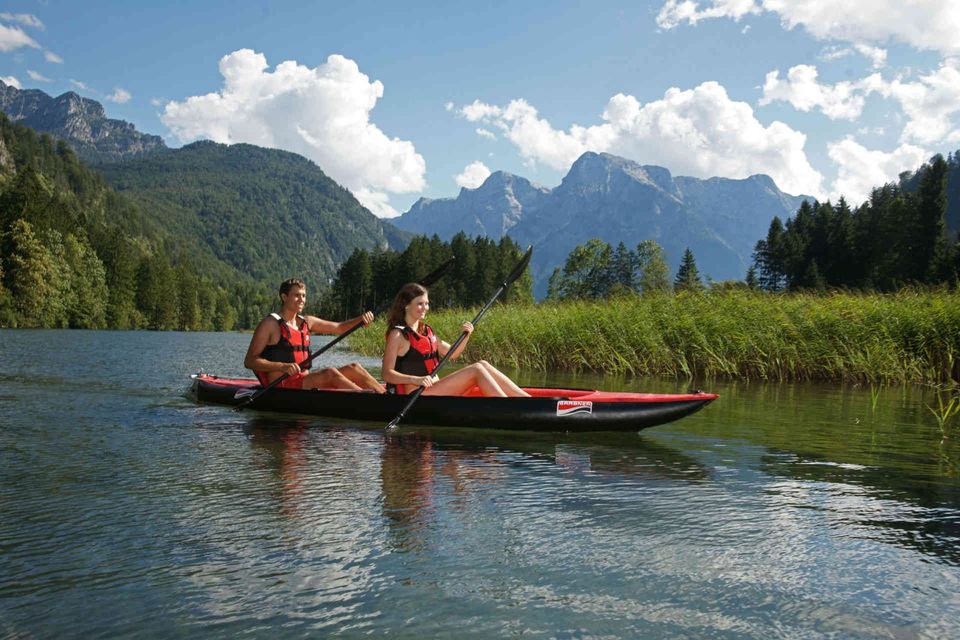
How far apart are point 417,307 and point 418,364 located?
0.74 metres

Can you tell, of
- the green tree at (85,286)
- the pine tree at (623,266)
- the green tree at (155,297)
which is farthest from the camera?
the pine tree at (623,266)

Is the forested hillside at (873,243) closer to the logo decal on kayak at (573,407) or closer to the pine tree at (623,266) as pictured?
the pine tree at (623,266)

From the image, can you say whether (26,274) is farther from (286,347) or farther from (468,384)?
(468,384)

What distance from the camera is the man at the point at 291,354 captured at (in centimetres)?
874

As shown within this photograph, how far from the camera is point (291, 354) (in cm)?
899

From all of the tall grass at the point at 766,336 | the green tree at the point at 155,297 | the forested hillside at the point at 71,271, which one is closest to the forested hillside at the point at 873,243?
the tall grass at the point at 766,336

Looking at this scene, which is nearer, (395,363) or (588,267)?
(395,363)

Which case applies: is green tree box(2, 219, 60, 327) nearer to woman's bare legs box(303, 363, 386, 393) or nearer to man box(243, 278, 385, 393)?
man box(243, 278, 385, 393)

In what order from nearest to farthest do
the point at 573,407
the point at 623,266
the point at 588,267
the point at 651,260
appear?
the point at 573,407, the point at 588,267, the point at 651,260, the point at 623,266

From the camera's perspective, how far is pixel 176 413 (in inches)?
357

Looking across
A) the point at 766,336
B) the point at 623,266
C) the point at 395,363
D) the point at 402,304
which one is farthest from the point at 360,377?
the point at 623,266

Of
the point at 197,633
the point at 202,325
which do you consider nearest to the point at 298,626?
the point at 197,633

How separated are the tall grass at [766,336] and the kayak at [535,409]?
7473mm

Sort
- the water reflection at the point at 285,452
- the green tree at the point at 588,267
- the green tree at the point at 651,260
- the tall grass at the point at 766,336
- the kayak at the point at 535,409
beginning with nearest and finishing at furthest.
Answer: the water reflection at the point at 285,452 < the kayak at the point at 535,409 < the tall grass at the point at 766,336 < the green tree at the point at 651,260 < the green tree at the point at 588,267
